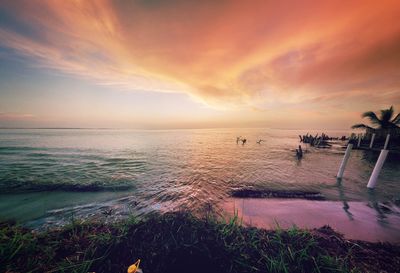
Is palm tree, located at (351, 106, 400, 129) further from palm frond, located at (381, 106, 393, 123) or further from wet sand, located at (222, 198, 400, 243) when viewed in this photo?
wet sand, located at (222, 198, 400, 243)

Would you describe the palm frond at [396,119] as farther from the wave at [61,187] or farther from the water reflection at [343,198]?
the wave at [61,187]

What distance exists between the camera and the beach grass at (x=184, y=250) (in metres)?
2.56

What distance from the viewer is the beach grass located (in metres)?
2.56

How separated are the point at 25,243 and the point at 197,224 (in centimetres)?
351

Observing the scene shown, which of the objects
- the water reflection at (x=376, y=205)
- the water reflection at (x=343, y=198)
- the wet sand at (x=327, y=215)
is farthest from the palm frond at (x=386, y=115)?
the wet sand at (x=327, y=215)

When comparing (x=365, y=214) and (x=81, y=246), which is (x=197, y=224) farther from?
(x=365, y=214)

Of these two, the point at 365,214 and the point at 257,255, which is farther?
the point at 365,214

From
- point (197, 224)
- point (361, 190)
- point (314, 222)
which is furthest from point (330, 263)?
point (361, 190)

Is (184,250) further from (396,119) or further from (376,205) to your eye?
(396,119)

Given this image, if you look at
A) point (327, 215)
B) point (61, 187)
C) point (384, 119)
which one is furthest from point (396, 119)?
point (61, 187)

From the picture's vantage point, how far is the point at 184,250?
2.94 metres

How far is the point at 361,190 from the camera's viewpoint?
8.52 meters

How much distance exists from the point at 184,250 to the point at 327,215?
5.99 metres

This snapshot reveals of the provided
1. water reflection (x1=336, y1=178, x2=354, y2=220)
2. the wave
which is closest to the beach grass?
water reflection (x1=336, y1=178, x2=354, y2=220)
